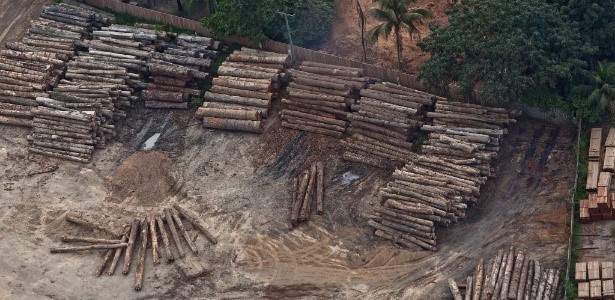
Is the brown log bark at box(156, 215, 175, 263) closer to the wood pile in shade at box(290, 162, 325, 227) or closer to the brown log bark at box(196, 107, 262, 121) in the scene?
the wood pile in shade at box(290, 162, 325, 227)

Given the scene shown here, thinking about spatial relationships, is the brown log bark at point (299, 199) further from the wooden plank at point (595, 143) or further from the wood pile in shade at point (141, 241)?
the wooden plank at point (595, 143)

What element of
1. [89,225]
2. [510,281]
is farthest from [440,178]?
[89,225]

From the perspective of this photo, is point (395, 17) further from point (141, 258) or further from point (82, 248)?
point (82, 248)

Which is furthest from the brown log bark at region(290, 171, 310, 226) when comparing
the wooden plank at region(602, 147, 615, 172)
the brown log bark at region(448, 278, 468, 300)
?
the wooden plank at region(602, 147, 615, 172)

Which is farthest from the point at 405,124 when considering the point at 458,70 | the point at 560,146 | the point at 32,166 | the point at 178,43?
the point at 32,166

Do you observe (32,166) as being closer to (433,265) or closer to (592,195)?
(433,265)

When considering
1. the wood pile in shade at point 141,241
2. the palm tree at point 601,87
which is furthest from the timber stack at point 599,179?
the wood pile in shade at point 141,241
